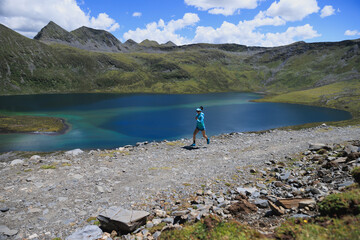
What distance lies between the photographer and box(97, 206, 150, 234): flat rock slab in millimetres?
8914

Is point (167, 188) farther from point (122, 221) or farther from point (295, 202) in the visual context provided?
point (295, 202)

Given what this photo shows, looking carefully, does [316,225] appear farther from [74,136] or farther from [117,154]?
[74,136]

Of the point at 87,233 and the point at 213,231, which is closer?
the point at 213,231

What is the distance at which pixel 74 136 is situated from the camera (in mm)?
58719

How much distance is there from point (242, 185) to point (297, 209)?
16.7ft

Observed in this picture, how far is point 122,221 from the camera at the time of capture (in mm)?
8906

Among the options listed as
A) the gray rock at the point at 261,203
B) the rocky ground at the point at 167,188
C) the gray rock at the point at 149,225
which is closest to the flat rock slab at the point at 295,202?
the rocky ground at the point at 167,188

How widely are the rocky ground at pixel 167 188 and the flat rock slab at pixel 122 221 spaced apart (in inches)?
21.2

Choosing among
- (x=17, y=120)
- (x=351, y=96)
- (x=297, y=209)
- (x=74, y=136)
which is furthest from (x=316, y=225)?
(x=351, y=96)

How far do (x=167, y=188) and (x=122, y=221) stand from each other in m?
4.84

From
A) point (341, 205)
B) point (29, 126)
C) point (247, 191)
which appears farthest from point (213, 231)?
point (29, 126)

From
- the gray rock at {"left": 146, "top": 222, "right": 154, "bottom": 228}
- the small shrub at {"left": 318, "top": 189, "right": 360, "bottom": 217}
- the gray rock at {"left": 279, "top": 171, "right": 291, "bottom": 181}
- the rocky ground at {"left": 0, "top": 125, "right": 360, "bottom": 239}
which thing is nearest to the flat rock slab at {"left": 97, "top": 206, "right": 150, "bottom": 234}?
the gray rock at {"left": 146, "top": 222, "right": 154, "bottom": 228}

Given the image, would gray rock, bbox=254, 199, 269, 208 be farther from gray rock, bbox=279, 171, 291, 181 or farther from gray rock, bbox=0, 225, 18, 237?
gray rock, bbox=0, 225, 18, 237

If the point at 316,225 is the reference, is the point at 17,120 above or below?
below
